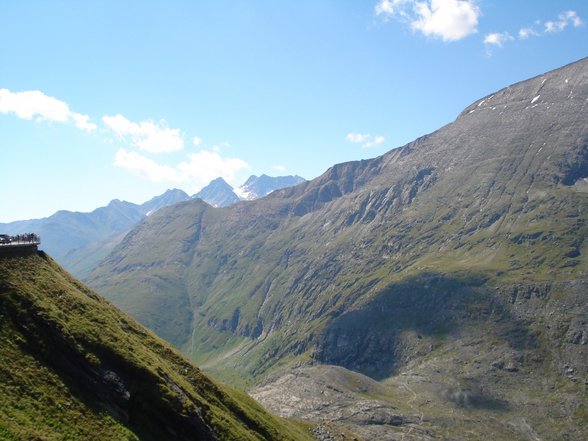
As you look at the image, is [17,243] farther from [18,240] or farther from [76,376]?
[76,376]

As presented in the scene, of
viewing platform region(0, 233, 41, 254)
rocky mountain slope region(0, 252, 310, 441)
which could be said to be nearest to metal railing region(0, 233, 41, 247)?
viewing platform region(0, 233, 41, 254)

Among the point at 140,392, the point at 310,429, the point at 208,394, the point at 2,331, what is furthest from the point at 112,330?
the point at 310,429

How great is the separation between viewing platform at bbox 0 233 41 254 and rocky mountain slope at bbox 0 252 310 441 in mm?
1044

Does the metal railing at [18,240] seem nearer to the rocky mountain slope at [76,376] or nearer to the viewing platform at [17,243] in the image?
the viewing platform at [17,243]

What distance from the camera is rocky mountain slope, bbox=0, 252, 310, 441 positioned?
135 feet

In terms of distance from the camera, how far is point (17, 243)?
59.1m

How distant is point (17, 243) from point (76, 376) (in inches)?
843

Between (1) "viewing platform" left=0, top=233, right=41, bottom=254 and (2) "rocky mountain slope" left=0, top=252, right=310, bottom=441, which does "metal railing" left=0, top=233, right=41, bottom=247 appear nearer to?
(1) "viewing platform" left=0, top=233, right=41, bottom=254

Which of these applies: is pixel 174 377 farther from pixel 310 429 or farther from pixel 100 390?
pixel 310 429

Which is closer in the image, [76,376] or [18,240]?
[76,376]

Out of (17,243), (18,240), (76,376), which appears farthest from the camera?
(18,240)

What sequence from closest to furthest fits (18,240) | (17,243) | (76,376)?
(76,376)
(17,243)
(18,240)

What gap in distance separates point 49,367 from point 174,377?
16817 millimetres

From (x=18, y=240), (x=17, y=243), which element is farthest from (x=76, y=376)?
(x=18, y=240)
